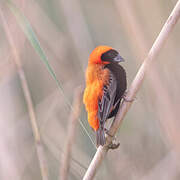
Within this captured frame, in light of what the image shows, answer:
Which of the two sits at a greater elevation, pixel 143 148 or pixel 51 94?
pixel 51 94

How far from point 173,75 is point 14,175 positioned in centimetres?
131

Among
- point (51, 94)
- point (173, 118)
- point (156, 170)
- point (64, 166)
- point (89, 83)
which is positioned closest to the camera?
point (64, 166)

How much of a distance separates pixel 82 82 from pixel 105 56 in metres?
0.88

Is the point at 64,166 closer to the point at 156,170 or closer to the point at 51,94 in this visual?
the point at 156,170

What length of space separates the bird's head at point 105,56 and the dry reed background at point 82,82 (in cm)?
41

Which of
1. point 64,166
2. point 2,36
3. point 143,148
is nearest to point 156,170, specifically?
point 143,148

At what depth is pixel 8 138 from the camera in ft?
8.17

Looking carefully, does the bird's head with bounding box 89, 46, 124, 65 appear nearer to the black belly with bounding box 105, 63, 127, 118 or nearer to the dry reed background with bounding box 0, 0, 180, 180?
the black belly with bounding box 105, 63, 127, 118

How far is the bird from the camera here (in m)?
1.61

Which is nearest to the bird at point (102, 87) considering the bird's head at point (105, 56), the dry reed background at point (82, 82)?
the bird's head at point (105, 56)

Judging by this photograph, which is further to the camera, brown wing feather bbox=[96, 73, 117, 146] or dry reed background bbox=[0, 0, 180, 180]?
dry reed background bbox=[0, 0, 180, 180]

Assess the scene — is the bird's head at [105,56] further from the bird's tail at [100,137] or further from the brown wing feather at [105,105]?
the bird's tail at [100,137]

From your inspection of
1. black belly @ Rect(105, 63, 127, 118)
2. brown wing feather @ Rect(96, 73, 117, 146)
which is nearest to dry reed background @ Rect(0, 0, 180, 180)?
black belly @ Rect(105, 63, 127, 118)

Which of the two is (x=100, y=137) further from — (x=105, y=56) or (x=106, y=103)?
(x=105, y=56)
